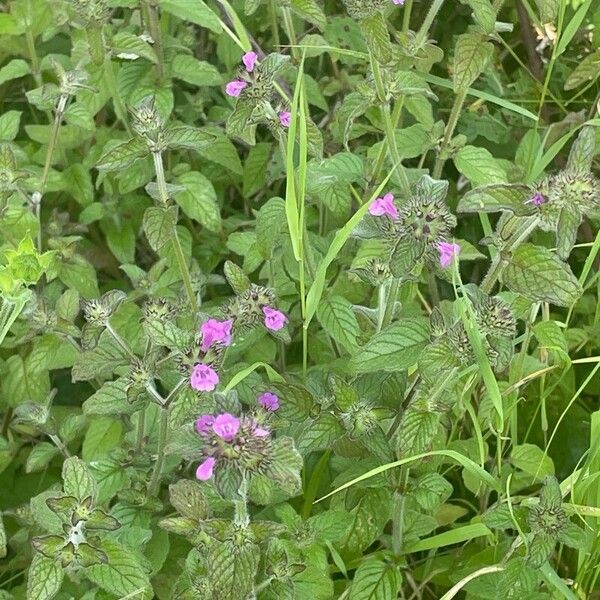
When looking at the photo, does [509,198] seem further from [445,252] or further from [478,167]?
[478,167]

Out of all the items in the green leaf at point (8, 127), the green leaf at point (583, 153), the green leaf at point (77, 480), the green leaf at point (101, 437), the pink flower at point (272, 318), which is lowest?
the green leaf at point (101, 437)

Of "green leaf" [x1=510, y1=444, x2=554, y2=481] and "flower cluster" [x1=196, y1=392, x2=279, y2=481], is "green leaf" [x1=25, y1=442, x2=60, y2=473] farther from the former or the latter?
"green leaf" [x1=510, y1=444, x2=554, y2=481]

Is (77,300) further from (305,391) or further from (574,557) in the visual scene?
(574,557)

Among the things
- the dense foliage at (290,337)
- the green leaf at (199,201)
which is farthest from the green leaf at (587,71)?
the green leaf at (199,201)

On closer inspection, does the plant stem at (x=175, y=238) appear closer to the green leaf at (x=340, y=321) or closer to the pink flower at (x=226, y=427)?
the green leaf at (x=340, y=321)

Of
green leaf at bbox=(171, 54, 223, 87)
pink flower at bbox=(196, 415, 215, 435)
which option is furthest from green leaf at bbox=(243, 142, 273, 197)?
pink flower at bbox=(196, 415, 215, 435)

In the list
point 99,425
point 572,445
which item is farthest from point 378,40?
point 572,445
